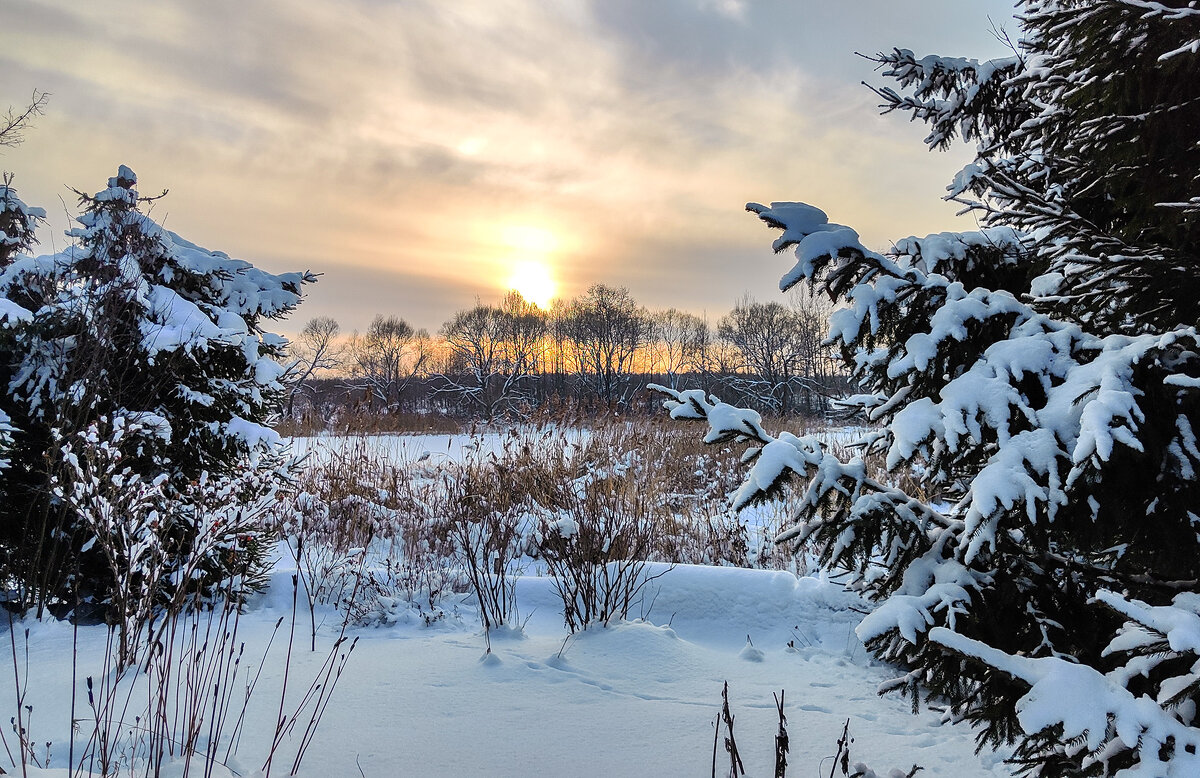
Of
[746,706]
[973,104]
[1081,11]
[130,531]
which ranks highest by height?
[973,104]

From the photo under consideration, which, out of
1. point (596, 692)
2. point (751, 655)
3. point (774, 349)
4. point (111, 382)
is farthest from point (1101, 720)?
point (774, 349)

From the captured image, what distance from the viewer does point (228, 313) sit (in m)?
4.09

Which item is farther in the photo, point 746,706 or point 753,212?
point 746,706

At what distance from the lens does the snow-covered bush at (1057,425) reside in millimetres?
1278

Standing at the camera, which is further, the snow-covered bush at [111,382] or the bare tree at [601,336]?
the bare tree at [601,336]

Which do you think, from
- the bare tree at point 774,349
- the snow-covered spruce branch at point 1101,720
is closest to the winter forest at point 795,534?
the snow-covered spruce branch at point 1101,720

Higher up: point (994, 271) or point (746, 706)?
point (994, 271)

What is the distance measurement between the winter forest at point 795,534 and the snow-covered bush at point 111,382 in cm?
2

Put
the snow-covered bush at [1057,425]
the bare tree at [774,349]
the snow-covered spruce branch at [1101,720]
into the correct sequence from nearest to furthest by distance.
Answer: the snow-covered spruce branch at [1101,720], the snow-covered bush at [1057,425], the bare tree at [774,349]

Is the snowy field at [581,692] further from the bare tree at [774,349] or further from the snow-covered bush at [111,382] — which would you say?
the bare tree at [774,349]

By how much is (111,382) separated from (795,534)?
156 inches

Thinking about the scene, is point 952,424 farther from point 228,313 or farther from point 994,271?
point 228,313

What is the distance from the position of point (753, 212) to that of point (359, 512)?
207 inches

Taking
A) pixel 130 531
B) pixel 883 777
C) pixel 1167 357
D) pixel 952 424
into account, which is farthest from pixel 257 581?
pixel 1167 357
